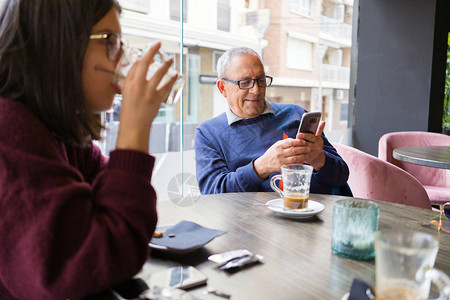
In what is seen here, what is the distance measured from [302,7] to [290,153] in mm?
5839

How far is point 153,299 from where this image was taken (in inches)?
27.8

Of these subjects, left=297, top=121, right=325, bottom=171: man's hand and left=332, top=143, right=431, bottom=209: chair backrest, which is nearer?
left=297, top=121, right=325, bottom=171: man's hand

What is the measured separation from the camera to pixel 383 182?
7.75ft

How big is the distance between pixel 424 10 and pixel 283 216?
4160mm

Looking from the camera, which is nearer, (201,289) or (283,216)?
(201,289)

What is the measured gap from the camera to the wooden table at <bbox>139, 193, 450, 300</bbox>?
0.78 m

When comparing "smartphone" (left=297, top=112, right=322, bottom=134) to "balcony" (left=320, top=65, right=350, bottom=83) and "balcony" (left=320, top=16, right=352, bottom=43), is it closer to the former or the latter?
"balcony" (left=320, top=65, right=350, bottom=83)

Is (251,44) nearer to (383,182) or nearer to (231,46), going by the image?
(231,46)

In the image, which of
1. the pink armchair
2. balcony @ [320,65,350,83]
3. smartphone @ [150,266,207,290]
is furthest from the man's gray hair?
balcony @ [320,65,350,83]

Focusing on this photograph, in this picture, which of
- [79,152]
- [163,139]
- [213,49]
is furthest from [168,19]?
[79,152]

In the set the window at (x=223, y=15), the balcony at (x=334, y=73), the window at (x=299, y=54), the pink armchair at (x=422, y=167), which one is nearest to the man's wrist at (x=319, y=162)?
the pink armchair at (x=422, y=167)

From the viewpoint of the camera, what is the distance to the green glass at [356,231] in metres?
0.91

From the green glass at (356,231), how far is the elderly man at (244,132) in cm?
82

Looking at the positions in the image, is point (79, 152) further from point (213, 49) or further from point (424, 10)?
point (424, 10)
